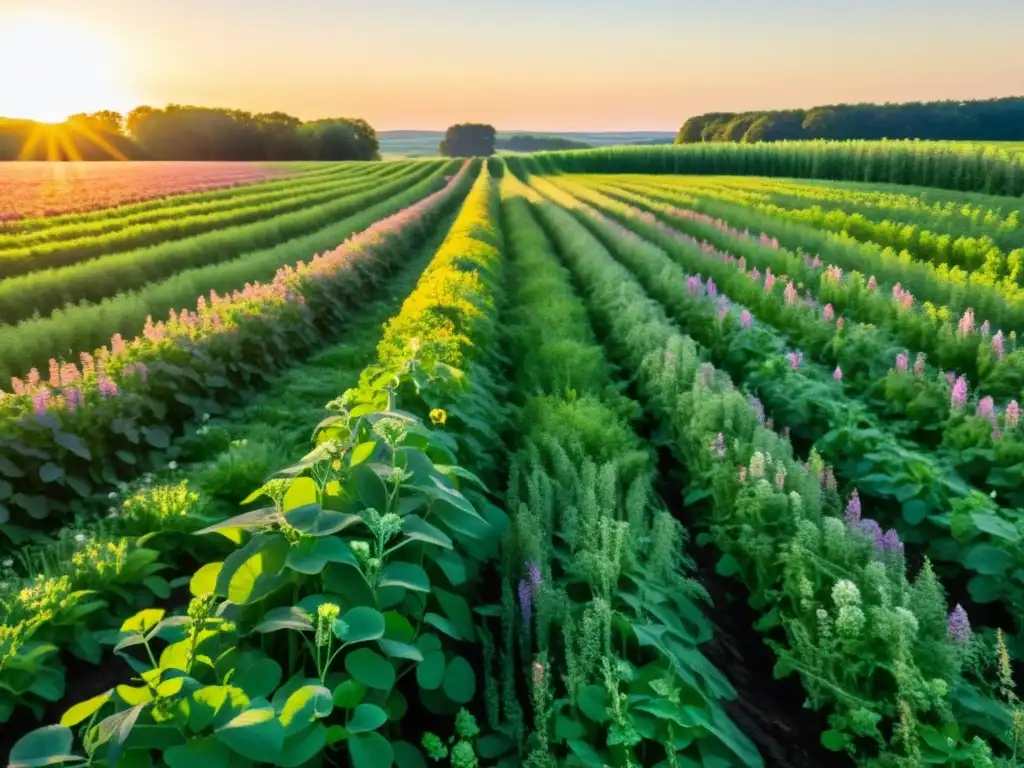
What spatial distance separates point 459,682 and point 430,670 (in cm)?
16

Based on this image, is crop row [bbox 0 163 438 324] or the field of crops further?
crop row [bbox 0 163 438 324]

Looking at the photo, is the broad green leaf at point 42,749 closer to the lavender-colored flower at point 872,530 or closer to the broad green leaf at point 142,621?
the broad green leaf at point 142,621

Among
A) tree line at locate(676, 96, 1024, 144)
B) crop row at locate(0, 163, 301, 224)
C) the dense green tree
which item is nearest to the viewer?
crop row at locate(0, 163, 301, 224)

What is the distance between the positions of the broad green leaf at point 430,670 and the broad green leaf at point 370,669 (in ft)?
0.67

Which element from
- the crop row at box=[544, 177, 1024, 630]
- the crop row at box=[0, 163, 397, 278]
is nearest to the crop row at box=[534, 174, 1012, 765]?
the crop row at box=[544, 177, 1024, 630]

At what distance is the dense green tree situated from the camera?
156137mm

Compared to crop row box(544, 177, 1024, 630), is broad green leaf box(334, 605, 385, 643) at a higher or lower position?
higher

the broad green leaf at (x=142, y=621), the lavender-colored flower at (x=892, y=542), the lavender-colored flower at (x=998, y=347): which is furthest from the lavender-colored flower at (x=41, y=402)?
the lavender-colored flower at (x=998, y=347)

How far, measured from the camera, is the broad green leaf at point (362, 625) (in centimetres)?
238

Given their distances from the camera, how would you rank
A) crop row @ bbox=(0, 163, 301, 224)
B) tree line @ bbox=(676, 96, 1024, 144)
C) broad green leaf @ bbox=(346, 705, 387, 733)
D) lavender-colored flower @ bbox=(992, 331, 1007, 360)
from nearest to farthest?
broad green leaf @ bbox=(346, 705, 387, 733) < lavender-colored flower @ bbox=(992, 331, 1007, 360) < crop row @ bbox=(0, 163, 301, 224) < tree line @ bbox=(676, 96, 1024, 144)

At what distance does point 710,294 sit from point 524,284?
3.93m

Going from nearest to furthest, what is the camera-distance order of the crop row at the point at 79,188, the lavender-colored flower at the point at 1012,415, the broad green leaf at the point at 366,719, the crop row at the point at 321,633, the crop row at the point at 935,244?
1. the crop row at the point at 321,633
2. the broad green leaf at the point at 366,719
3. the lavender-colored flower at the point at 1012,415
4. the crop row at the point at 935,244
5. the crop row at the point at 79,188

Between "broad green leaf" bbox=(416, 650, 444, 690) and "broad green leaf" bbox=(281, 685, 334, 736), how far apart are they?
504 millimetres

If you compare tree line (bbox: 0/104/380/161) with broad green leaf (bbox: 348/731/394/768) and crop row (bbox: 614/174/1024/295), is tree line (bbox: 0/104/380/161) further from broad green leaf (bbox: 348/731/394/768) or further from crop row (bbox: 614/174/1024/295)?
broad green leaf (bbox: 348/731/394/768)
